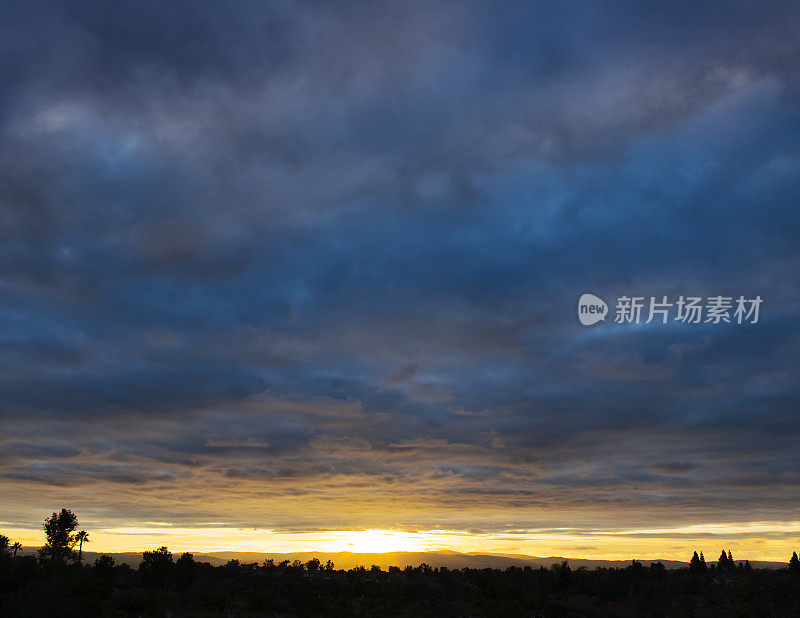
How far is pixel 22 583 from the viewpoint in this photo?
62719 millimetres

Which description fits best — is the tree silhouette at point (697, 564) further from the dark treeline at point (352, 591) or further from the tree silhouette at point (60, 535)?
the tree silhouette at point (60, 535)

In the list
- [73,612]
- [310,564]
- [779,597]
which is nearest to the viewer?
[73,612]

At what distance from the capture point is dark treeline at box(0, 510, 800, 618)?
5191cm

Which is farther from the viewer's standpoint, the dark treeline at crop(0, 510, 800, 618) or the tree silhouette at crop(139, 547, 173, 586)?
the tree silhouette at crop(139, 547, 173, 586)

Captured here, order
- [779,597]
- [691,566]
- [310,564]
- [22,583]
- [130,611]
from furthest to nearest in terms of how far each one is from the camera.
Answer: [310,564] < [691,566] < [22,583] < [130,611] < [779,597]

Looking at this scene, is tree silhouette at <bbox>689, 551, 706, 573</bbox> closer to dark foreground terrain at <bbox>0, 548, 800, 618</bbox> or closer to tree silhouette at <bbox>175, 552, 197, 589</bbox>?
dark foreground terrain at <bbox>0, 548, 800, 618</bbox>

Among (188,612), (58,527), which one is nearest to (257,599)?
(188,612)

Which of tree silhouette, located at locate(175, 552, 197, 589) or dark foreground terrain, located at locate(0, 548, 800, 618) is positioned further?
tree silhouette, located at locate(175, 552, 197, 589)

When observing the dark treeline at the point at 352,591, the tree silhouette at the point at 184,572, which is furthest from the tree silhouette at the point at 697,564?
the tree silhouette at the point at 184,572

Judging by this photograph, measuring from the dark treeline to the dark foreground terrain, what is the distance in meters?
0.13

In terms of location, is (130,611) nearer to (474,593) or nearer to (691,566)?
(474,593)

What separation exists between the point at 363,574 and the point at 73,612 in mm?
69119

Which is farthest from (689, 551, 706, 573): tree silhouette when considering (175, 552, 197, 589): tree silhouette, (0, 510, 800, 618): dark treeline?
(175, 552, 197, 589): tree silhouette

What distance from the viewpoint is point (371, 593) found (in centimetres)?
8338
